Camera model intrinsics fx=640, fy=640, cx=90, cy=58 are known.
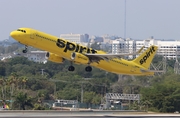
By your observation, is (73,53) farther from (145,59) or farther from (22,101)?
(22,101)

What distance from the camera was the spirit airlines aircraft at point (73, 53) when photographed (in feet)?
232

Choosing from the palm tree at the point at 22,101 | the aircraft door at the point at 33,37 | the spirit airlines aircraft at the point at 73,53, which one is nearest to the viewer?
the aircraft door at the point at 33,37

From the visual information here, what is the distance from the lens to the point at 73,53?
242ft

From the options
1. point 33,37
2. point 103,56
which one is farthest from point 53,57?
point 33,37

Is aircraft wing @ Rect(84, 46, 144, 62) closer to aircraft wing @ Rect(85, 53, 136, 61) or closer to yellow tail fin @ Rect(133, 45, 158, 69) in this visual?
aircraft wing @ Rect(85, 53, 136, 61)

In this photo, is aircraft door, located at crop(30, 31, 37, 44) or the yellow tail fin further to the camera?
the yellow tail fin

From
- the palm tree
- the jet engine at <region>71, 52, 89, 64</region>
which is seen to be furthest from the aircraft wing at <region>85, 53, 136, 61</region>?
the palm tree

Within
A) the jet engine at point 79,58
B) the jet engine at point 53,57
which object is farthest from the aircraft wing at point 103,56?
the jet engine at point 53,57

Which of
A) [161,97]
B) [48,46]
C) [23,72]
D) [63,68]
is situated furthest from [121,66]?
[63,68]

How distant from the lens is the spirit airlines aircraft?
232 ft

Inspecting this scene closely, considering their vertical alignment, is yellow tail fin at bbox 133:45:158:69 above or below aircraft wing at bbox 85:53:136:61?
above

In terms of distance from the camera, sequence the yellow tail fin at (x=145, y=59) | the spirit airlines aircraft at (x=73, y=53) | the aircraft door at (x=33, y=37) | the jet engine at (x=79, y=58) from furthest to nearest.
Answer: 1. the yellow tail fin at (x=145, y=59)
2. the jet engine at (x=79, y=58)
3. the spirit airlines aircraft at (x=73, y=53)
4. the aircraft door at (x=33, y=37)

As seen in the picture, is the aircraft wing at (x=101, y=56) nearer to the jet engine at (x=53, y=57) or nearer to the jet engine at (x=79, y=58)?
the jet engine at (x=79, y=58)

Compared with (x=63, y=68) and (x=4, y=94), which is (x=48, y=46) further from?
(x=63, y=68)
